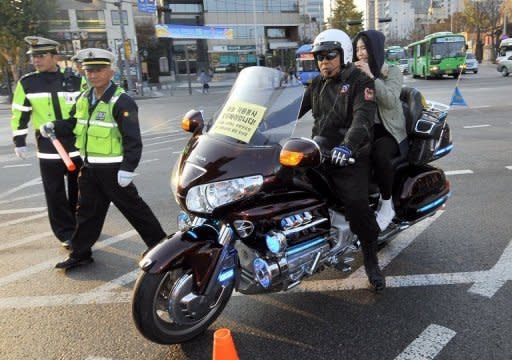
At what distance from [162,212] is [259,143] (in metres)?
3.13

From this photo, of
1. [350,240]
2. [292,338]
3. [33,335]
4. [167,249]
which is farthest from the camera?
[350,240]

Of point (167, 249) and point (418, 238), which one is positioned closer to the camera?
point (167, 249)

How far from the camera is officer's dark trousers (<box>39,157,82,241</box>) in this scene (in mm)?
4488

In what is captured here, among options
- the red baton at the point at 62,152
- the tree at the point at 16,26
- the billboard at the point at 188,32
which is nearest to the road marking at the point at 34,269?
the red baton at the point at 62,152

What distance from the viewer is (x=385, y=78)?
3738 millimetres

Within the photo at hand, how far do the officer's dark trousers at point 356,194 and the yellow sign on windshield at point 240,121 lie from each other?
0.65m

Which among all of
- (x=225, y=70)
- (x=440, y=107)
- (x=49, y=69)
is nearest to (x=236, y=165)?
(x=440, y=107)

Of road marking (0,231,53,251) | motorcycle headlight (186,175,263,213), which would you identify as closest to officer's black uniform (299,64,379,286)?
motorcycle headlight (186,175,263,213)

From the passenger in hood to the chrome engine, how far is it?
1.78ft

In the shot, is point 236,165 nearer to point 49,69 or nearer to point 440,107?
point 440,107

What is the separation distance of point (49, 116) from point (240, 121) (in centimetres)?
258

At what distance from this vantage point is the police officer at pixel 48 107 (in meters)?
4.43

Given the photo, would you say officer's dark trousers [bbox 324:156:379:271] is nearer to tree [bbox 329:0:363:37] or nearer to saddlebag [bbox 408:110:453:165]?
saddlebag [bbox 408:110:453:165]

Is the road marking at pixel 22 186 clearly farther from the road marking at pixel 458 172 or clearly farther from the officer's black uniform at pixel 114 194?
the road marking at pixel 458 172
